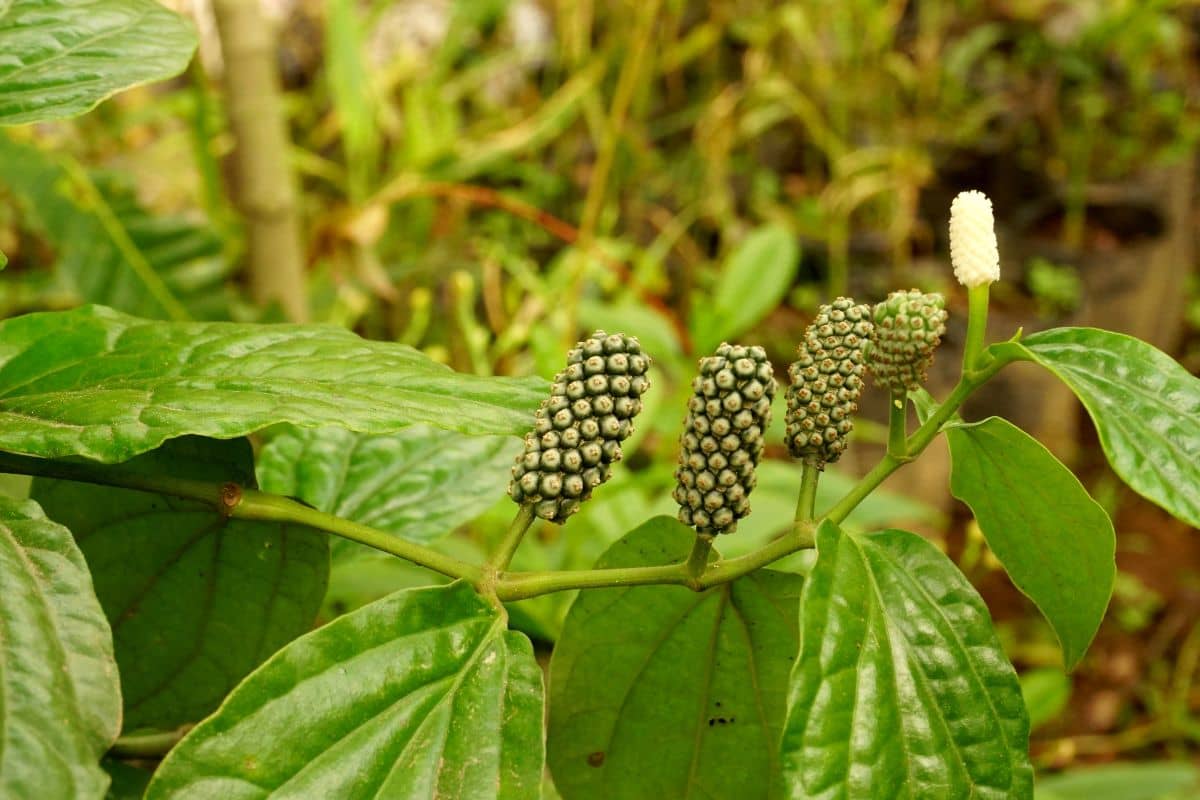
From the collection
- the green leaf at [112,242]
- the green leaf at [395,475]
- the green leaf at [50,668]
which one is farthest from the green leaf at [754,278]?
the green leaf at [50,668]

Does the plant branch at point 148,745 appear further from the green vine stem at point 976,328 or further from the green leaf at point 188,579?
the green vine stem at point 976,328

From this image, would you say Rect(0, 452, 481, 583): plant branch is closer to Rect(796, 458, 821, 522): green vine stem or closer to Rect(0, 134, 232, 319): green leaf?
Rect(796, 458, 821, 522): green vine stem

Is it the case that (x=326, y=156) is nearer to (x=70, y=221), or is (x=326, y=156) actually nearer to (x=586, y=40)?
(x=586, y=40)

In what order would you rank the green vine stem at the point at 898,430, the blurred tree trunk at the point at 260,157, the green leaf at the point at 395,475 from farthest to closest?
the blurred tree trunk at the point at 260,157
the green leaf at the point at 395,475
the green vine stem at the point at 898,430

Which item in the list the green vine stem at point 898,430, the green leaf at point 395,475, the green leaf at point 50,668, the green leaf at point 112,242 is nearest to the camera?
the green leaf at point 50,668

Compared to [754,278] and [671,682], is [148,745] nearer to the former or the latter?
[671,682]

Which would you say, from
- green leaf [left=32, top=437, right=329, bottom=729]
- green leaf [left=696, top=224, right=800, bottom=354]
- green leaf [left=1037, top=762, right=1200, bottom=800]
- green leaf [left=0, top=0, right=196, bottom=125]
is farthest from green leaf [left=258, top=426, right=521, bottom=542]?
green leaf [left=1037, top=762, right=1200, bottom=800]
